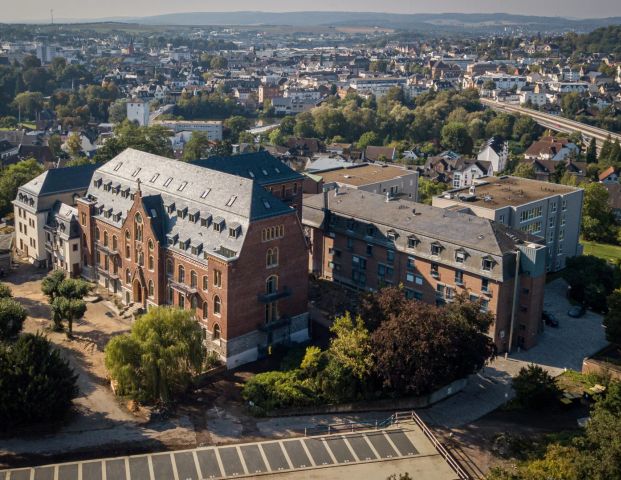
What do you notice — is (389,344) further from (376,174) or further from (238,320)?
(376,174)

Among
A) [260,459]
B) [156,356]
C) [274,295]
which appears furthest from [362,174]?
[260,459]

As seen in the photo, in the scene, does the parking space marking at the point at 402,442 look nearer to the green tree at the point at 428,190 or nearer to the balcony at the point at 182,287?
the balcony at the point at 182,287

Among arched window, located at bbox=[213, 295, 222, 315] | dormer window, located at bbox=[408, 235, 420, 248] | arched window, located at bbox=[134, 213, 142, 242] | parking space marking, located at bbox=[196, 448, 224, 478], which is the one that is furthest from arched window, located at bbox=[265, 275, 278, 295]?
parking space marking, located at bbox=[196, 448, 224, 478]

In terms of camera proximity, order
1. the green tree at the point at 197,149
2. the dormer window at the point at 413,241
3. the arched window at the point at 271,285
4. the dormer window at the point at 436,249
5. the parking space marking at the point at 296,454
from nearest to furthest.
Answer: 1. the parking space marking at the point at 296,454
2. the arched window at the point at 271,285
3. the dormer window at the point at 436,249
4. the dormer window at the point at 413,241
5. the green tree at the point at 197,149

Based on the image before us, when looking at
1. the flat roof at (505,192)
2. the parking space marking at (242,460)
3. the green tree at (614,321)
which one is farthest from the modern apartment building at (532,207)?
the parking space marking at (242,460)

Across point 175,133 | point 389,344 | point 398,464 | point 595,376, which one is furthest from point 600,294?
point 175,133
